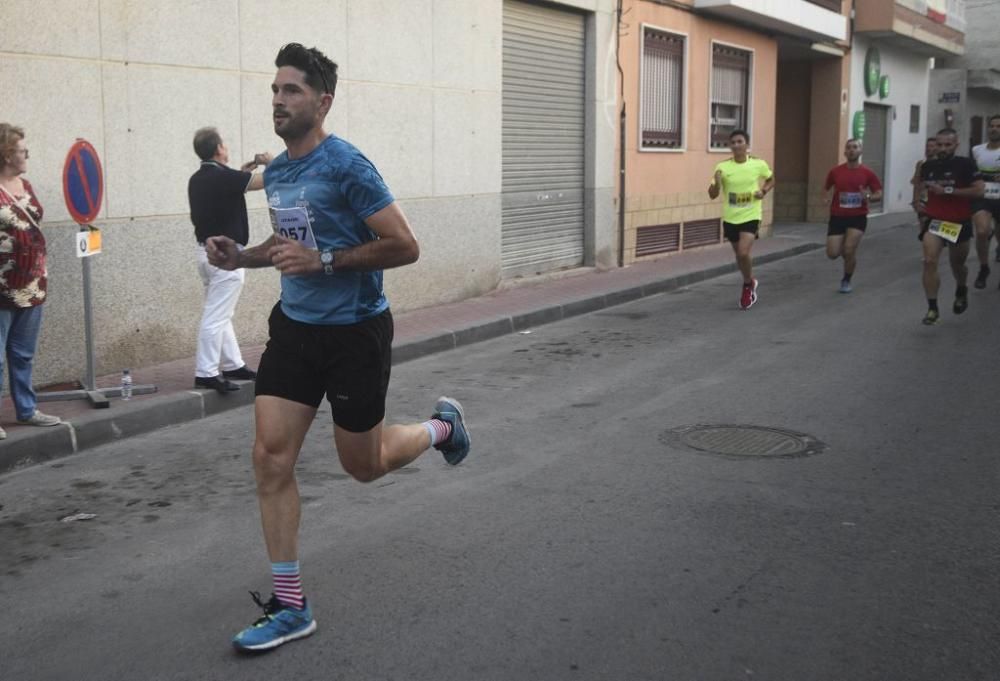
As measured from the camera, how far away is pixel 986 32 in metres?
38.3

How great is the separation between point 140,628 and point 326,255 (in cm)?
145

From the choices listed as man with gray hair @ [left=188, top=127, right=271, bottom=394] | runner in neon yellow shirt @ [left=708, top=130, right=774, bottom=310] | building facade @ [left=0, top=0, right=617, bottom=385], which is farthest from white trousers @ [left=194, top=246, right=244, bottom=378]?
runner in neon yellow shirt @ [left=708, top=130, right=774, bottom=310]

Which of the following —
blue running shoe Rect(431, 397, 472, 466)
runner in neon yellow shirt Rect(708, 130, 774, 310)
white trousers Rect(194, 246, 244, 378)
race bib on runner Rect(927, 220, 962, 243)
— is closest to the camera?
blue running shoe Rect(431, 397, 472, 466)

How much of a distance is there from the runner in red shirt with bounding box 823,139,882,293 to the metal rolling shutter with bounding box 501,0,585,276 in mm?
3651

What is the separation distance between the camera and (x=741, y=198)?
12.4 m

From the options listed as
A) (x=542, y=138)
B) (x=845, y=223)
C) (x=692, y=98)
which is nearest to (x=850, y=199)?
(x=845, y=223)

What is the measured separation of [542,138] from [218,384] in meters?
8.00

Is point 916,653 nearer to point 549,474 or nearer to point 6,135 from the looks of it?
point 549,474

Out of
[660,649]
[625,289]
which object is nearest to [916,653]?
[660,649]

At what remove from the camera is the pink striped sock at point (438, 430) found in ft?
15.7

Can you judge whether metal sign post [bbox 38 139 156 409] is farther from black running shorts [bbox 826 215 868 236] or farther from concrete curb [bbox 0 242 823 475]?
black running shorts [bbox 826 215 868 236]

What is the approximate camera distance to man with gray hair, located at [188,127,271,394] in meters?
7.50

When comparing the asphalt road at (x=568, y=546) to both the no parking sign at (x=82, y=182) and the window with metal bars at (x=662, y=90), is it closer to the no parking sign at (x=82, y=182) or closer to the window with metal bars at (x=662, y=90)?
the no parking sign at (x=82, y=182)

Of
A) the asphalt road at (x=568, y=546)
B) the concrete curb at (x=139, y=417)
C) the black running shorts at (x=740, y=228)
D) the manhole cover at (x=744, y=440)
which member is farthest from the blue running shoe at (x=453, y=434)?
the black running shorts at (x=740, y=228)
